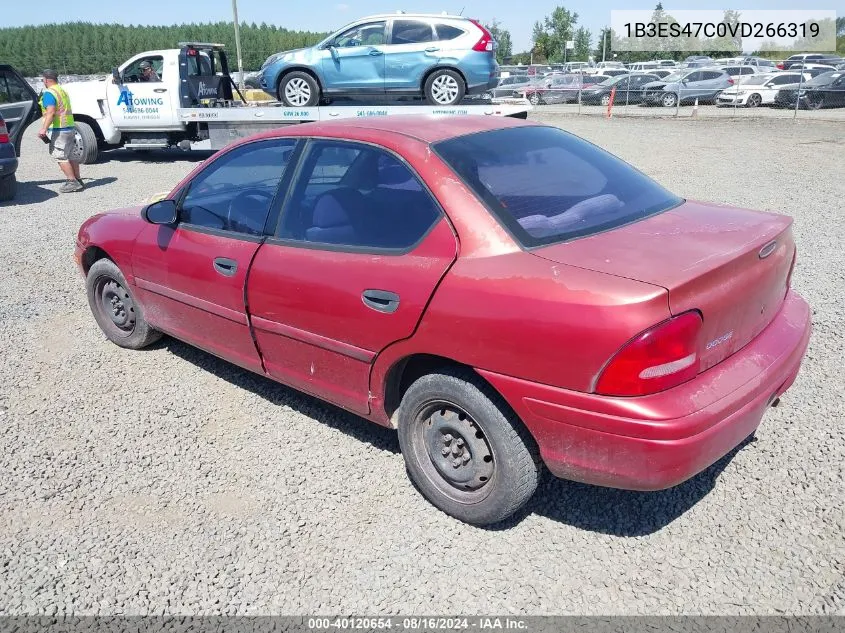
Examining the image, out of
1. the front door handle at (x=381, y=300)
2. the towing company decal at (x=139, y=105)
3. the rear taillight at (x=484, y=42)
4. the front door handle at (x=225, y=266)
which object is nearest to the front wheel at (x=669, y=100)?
the rear taillight at (x=484, y=42)

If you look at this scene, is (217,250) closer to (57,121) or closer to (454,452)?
(454,452)

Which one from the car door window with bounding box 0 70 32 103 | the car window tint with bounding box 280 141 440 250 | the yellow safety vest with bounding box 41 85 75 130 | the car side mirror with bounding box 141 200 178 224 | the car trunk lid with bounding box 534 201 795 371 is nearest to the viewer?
the car trunk lid with bounding box 534 201 795 371

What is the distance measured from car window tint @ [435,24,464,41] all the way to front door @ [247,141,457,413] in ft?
25.3

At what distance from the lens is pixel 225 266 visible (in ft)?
11.5

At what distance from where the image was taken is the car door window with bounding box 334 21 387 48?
10406 mm

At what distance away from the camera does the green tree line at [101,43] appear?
181 feet

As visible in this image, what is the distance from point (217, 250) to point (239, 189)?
1.46 feet

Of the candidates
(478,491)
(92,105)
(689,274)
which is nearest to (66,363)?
(478,491)

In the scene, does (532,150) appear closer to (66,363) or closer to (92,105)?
(66,363)

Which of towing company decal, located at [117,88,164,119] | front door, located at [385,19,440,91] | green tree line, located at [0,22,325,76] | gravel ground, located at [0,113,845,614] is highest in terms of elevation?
green tree line, located at [0,22,325,76]

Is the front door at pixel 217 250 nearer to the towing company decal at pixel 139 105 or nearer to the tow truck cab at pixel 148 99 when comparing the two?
the tow truck cab at pixel 148 99

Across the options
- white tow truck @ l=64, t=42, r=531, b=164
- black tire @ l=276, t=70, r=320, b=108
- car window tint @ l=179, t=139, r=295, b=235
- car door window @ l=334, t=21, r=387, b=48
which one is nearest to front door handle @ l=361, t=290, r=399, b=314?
car window tint @ l=179, t=139, r=295, b=235

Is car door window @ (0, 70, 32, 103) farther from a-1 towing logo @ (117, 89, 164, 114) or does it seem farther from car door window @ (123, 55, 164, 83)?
car door window @ (123, 55, 164, 83)

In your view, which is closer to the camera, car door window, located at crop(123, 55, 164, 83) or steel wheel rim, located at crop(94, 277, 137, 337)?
steel wheel rim, located at crop(94, 277, 137, 337)
